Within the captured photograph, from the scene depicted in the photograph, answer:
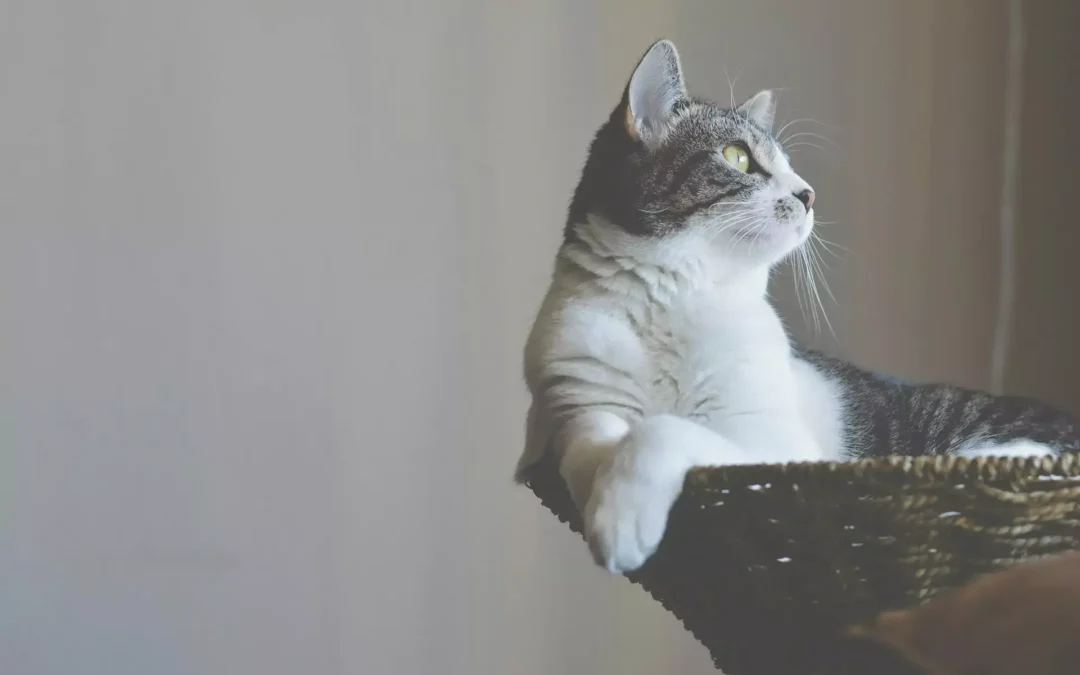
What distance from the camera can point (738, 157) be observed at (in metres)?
1.00

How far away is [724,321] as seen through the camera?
929 millimetres

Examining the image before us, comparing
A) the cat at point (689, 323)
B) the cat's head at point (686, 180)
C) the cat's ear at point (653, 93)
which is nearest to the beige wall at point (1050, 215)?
the cat at point (689, 323)

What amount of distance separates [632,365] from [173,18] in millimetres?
1064

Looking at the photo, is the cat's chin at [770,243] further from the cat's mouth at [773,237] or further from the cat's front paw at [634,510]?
the cat's front paw at [634,510]

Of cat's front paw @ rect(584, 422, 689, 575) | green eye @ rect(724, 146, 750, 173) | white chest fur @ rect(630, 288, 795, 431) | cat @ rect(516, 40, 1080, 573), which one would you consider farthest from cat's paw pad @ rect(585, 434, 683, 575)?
green eye @ rect(724, 146, 750, 173)

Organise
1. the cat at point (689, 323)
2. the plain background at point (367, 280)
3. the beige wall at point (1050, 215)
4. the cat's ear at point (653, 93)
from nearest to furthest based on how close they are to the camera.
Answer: the cat at point (689, 323) → the cat's ear at point (653, 93) → the plain background at point (367, 280) → the beige wall at point (1050, 215)

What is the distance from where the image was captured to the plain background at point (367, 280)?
55.0 inches

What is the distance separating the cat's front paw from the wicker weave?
0.06ft

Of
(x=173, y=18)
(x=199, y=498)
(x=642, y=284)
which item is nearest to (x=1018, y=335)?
(x=642, y=284)

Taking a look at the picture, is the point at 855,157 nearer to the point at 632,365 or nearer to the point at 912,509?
the point at 632,365

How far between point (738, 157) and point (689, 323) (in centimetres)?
22

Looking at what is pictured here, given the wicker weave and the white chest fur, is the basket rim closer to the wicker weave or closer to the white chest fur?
the wicker weave

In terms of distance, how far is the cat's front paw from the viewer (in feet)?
2.05

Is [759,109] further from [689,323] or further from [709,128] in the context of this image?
[689,323]
